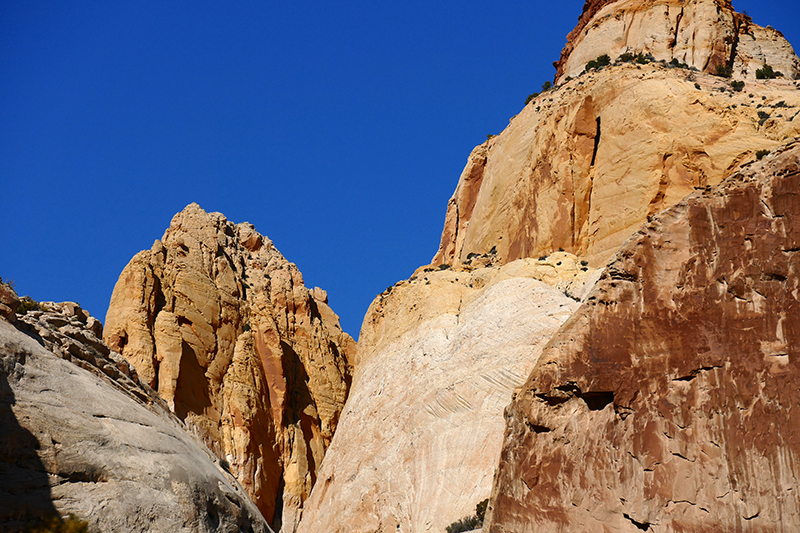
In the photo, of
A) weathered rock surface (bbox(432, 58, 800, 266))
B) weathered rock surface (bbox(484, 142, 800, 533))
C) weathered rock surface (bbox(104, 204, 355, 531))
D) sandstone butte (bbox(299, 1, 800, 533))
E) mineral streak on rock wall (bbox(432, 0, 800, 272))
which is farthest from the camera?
weathered rock surface (bbox(104, 204, 355, 531))

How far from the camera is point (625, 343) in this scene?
53.7 ft

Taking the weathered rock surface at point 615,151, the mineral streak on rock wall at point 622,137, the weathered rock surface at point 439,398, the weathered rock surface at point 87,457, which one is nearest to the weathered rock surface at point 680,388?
the weathered rock surface at point 87,457

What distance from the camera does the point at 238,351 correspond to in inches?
2173

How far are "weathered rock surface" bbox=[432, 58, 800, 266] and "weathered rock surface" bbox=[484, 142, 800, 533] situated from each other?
59.1 ft

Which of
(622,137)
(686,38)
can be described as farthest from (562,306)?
(686,38)

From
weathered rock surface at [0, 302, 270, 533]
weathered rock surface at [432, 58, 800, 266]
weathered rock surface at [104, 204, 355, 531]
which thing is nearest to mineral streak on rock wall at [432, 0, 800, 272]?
weathered rock surface at [432, 58, 800, 266]

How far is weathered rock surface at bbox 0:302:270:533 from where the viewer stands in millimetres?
14164

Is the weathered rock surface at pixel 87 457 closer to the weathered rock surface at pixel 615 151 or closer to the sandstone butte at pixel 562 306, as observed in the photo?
the sandstone butte at pixel 562 306

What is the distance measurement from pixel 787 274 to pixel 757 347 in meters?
1.41

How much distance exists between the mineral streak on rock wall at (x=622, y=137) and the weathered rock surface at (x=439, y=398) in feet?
10.1

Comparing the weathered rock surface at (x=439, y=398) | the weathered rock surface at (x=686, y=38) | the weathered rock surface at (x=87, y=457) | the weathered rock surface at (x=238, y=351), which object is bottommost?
the weathered rock surface at (x=87, y=457)

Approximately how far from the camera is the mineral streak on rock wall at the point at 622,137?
112 ft

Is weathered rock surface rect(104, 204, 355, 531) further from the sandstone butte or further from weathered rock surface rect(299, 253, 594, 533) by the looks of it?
weathered rock surface rect(299, 253, 594, 533)

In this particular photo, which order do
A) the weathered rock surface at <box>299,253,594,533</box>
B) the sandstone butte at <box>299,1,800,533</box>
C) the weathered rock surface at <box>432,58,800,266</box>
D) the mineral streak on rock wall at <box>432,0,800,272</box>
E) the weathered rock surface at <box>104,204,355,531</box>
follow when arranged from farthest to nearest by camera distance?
the weathered rock surface at <box>104,204,355,531</box>, the mineral streak on rock wall at <box>432,0,800,272</box>, the weathered rock surface at <box>432,58,800,266</box>, the weathered rock surface at <box>299,253,594,533</box>, the sandstone butte at <box>299,1,800,533</box>
